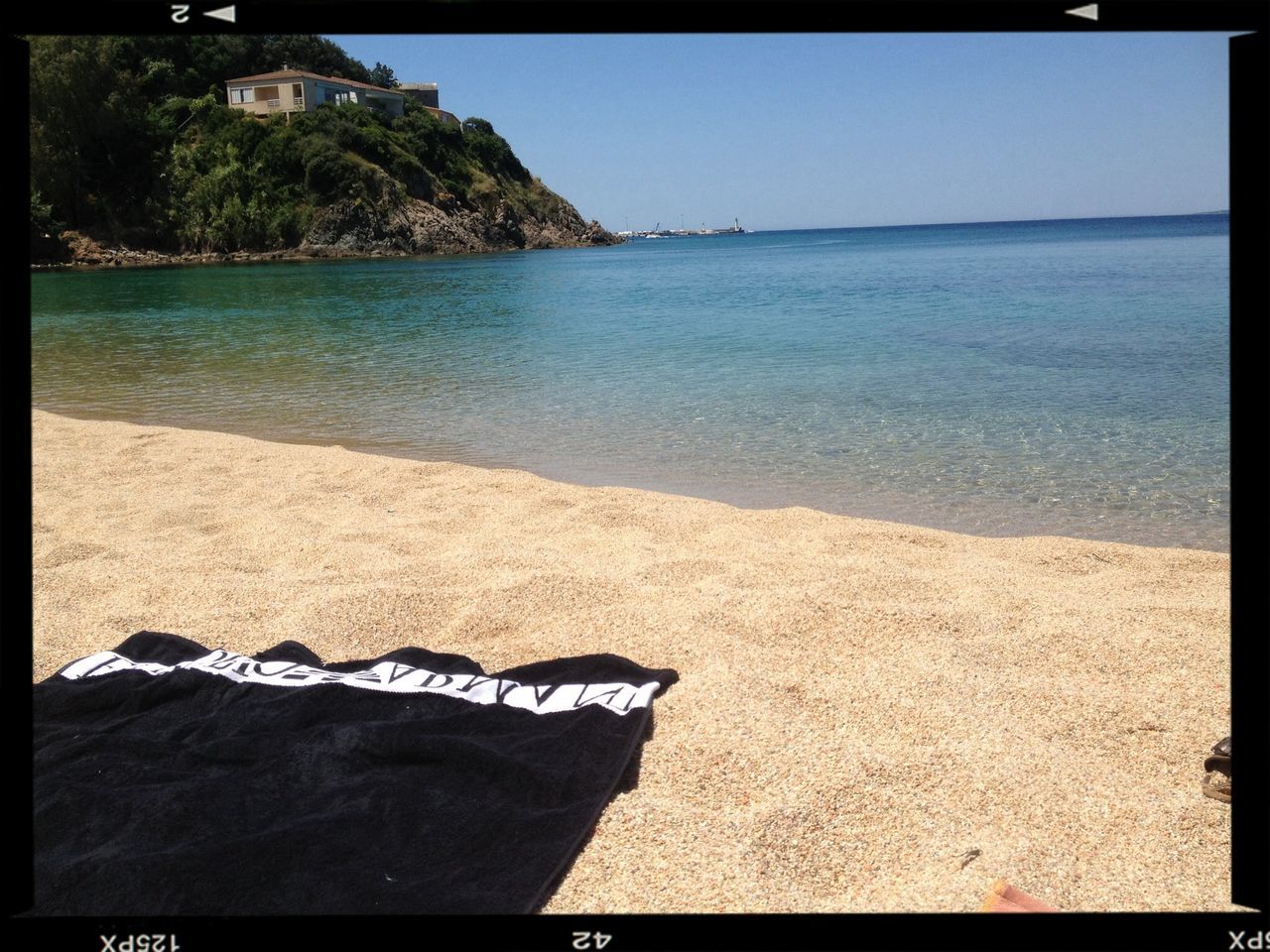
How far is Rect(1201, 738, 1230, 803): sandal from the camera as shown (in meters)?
2.32

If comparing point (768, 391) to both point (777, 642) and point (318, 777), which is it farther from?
point (318, 777)

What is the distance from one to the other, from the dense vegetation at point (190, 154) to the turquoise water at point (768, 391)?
1166 inches

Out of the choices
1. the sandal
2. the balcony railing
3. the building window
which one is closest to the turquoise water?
the sandal

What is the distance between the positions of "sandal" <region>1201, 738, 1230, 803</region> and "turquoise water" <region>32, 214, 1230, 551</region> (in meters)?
1.43

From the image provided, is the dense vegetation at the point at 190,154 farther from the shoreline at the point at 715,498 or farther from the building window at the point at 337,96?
the shoreline at the point at 715,498

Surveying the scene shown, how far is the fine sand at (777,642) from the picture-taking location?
212 cm

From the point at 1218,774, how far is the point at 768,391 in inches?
318

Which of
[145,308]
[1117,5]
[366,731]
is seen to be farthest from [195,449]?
[145,308]

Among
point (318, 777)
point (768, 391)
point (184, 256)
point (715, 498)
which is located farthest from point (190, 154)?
point (318, 777)

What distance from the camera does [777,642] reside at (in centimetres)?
330

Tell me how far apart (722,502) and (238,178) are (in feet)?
184

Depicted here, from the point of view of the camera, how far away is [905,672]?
3027 mm

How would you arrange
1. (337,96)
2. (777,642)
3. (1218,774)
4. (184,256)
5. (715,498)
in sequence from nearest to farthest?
(1218,774), (777,642), (715,498), (184,256), (337,96)

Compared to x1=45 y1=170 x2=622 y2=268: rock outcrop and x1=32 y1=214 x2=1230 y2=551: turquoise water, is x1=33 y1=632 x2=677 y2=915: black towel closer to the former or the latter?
x1=32 y1=214 x2=1230 y2=551: turquoise water
